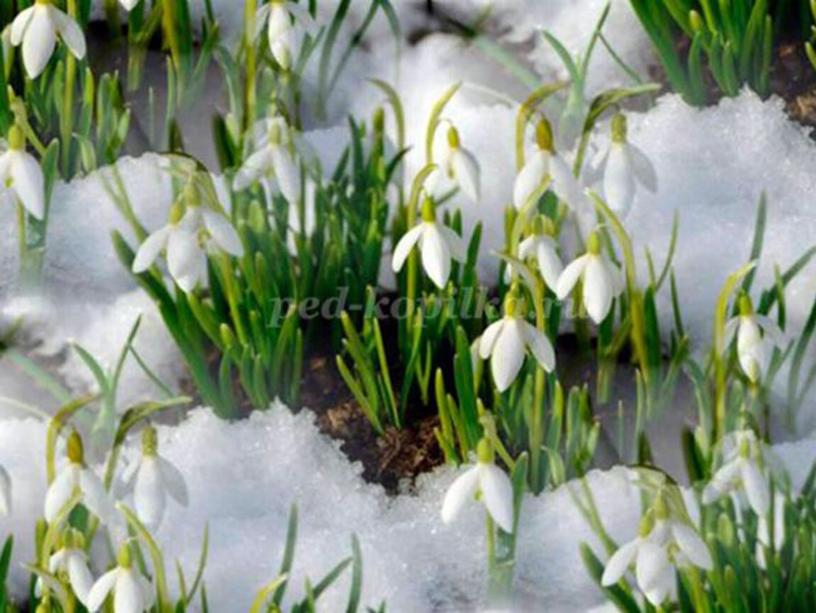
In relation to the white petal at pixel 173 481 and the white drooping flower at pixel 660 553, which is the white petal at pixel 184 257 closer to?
the white petal at pixel 173 481

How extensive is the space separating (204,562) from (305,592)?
4.3 inches

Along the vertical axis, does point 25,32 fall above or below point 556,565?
above

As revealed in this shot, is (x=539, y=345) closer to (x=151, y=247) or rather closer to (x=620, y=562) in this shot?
(x=620, y=562)

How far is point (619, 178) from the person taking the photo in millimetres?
1812

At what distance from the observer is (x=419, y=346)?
192cm

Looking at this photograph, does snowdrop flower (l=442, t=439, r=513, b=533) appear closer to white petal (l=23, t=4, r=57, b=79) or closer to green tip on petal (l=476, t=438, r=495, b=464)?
green tip on petal (l=476, t=438, r=495, b=464)

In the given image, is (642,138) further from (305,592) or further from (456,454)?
(305,592)

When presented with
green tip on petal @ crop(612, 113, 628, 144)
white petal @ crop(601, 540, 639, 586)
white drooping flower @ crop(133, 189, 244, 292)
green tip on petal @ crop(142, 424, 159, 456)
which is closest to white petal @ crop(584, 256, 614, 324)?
green tip on petal @ crop(612, 113, 628, 144)

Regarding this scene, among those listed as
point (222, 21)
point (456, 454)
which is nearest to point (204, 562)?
point (456, 454)

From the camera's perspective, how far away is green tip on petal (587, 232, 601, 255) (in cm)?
178

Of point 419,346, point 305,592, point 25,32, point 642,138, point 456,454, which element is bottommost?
point 305,592

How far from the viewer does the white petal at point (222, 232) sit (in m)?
1.80

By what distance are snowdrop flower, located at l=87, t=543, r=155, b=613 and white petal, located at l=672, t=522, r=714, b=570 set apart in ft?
1.72

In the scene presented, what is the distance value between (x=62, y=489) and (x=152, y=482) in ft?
0.29
